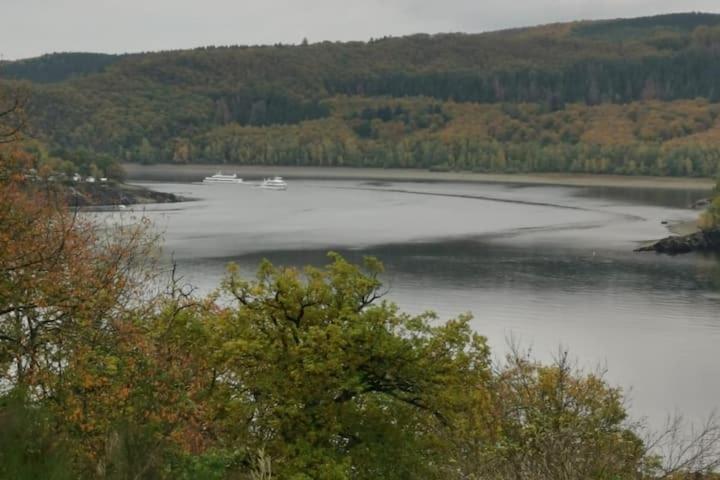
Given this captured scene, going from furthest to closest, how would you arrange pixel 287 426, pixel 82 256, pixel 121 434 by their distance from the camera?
pixel 82 256
pixel 287 426
pixel 121 434

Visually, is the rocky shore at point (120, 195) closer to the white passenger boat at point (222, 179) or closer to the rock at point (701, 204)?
the white passenger boat at point (222, 179)

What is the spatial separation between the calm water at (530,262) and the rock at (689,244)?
1.24 m

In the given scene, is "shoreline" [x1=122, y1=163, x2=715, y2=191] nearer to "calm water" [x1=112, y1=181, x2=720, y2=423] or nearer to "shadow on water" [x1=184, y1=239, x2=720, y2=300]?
"calm water" [x1=112, y1=181, x2=720, y2=423]

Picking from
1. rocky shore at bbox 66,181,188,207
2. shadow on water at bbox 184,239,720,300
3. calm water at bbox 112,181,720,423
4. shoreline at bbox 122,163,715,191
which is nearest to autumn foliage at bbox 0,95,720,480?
calm water at bbox 112,181,720,423

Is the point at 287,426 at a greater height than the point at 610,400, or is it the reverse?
the point at 287,426

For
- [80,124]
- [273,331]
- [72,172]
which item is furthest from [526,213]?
[80,124]

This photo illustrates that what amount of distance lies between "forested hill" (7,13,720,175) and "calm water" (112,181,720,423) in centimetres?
3626

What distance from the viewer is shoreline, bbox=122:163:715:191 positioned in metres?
97.4

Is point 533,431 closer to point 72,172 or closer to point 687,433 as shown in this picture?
point 687,433

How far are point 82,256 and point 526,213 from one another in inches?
2294

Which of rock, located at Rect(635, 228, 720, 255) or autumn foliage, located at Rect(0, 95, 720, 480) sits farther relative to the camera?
rock, located at Rect(635, 228, 720, 255)

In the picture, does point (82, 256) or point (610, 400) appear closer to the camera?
point (82, 256)

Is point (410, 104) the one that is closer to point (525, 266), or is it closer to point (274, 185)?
point (274, 185)

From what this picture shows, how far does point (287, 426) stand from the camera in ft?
33.0
